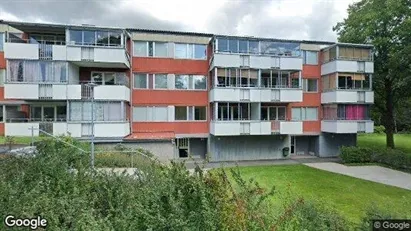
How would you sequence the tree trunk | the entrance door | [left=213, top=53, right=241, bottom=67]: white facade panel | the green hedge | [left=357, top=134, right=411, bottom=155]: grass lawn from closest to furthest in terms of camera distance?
the green hedge, [left=213, top=53, right=241, bottom=67]: white facade panel, the tree trunk, the entrance door, [left=357, top=134, right=411, bottom=155]: grass lawn

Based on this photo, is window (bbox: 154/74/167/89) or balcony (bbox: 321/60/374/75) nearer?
window (bbox: 154/74/167/89)

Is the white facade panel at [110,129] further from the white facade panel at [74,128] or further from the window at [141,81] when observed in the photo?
the window at [141,81]

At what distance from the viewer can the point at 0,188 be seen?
20.2ft

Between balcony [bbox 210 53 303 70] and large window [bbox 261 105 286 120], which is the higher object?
balcony [bbox 210 53 303 70]

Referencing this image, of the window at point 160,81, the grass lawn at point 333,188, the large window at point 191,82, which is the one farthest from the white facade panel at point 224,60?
the grass lawn at point 333,188

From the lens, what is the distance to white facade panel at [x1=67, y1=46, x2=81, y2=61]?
69.7 ft

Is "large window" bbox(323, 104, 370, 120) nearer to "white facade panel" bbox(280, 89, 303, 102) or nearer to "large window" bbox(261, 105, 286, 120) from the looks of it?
"white facade panel" bbox(280, 89, 303, 102)

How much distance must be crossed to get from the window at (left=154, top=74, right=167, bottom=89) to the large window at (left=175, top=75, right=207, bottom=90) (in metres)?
1.11

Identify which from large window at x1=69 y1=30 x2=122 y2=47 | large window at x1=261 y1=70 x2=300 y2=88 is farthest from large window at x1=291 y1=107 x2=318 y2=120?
large window at x1=69 y1=30 x2=122 y2=47

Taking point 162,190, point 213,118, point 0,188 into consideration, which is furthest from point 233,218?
point 213,118

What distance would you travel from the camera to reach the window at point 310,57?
29.0 metres

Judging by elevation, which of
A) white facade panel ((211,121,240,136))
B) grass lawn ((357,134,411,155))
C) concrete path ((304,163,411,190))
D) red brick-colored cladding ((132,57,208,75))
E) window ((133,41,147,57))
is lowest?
concrete path ((304,163,411,190))

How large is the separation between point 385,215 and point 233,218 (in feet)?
12.0

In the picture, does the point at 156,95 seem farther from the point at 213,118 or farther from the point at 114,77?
the point at 213,118
